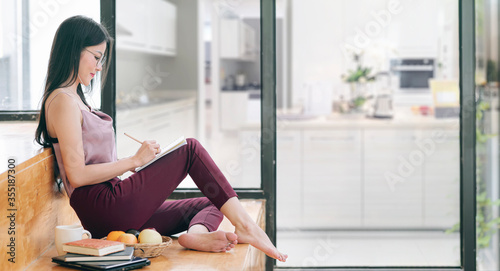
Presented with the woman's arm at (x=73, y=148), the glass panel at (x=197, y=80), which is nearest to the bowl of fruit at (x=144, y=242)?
the woman's arm at (x=73, y=148)

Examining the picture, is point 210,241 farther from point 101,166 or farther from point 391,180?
point 391,180

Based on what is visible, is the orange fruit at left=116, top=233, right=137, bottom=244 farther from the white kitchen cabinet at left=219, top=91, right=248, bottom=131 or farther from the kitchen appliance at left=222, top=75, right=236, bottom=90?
the kitchen appliance at left=222, top=75, right=236, bottom=90

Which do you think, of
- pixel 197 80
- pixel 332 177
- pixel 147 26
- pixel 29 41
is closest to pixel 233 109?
pixel 332 177

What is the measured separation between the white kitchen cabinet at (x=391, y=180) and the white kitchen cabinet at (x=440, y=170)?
5 cm

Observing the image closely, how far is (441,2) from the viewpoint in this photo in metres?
4.21

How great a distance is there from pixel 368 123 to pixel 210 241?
2.36m

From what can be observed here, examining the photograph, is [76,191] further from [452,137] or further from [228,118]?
[452,137]

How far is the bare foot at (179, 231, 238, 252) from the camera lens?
71.5 inches

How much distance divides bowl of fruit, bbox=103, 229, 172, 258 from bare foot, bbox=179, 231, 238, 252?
0.07 metres

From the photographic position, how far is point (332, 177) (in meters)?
3.82

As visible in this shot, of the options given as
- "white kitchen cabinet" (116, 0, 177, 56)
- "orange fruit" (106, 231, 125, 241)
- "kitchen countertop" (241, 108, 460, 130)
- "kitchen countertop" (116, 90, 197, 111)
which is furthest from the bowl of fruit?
"white kitchen cabinet" (116, 0, 177, 56)

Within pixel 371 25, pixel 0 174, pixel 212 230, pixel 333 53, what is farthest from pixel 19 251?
pixel 371 25

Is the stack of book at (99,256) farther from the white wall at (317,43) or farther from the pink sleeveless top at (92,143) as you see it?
the white wall at (317,43)

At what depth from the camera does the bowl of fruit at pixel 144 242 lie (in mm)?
1745
